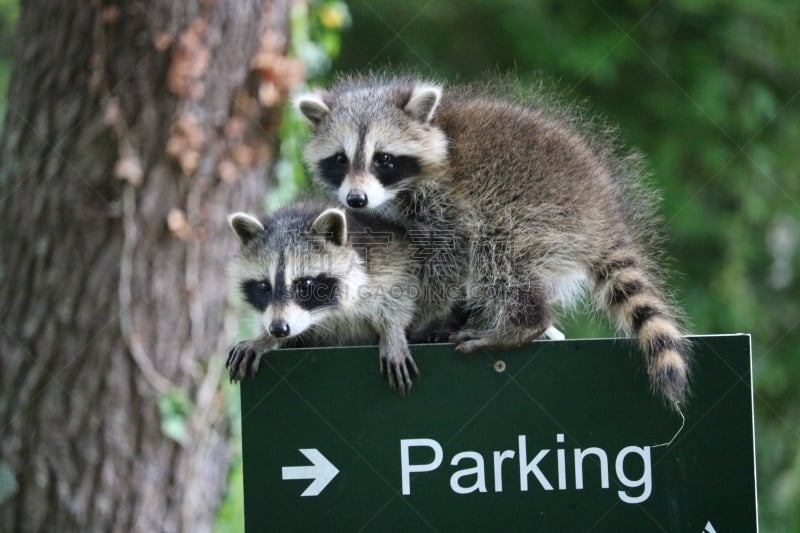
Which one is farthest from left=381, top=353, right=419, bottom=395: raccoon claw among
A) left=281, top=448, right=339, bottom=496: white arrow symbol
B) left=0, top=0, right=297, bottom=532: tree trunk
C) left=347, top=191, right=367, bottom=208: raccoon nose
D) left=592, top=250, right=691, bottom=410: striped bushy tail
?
left=0, top=0, right=297, bottom=532: tree trunk

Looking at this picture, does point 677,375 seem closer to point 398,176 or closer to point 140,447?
point 398,176

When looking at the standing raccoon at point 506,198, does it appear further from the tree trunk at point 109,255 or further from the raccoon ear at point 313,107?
the tree trunk at point 109,255

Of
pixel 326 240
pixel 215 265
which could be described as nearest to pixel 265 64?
pixel 215 265

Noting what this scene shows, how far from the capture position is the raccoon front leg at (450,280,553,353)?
157 inches

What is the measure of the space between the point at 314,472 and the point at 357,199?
1.51m

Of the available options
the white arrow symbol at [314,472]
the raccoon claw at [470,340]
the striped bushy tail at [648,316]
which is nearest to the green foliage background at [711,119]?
the striped bushy tail at [648,316]

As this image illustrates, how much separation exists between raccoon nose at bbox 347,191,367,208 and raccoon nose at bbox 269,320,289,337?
812 millimetres

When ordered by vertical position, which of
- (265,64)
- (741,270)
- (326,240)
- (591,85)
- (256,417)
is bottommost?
(256,417)

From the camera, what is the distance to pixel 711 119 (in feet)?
31.0

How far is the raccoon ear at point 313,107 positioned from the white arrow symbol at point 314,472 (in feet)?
7.36

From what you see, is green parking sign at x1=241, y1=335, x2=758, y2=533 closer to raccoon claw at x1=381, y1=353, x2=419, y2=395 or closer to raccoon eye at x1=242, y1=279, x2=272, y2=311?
raccoon claw at x1=381, y1=353, x2=419, y2=395

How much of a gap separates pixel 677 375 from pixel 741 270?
6.02m

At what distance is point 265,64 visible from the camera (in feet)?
22.4

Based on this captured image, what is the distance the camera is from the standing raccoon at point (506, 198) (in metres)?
4.59
